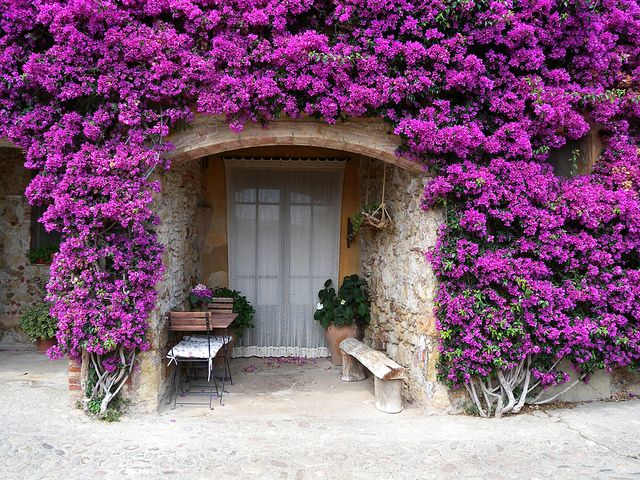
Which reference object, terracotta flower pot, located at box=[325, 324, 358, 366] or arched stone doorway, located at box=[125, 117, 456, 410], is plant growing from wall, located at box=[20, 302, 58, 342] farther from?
terracotta flower pot, located at box=[325, 324, 358, 366]

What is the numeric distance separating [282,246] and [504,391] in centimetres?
324

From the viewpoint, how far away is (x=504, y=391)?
4.55 metres

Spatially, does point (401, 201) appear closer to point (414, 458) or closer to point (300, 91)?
point (300, 91)

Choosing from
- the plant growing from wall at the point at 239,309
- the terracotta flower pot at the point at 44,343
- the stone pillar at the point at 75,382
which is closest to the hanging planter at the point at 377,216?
the plant growing from wall at the point at 239,309

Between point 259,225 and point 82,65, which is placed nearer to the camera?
point 82,65

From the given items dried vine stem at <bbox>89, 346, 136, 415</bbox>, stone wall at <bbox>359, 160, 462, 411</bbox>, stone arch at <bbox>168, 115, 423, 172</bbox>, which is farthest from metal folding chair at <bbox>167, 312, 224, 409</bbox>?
stone wall at <bbox>359, 160, 462, 411</bbox>

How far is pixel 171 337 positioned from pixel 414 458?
8.23 feet

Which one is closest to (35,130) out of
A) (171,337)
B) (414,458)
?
(171,337)

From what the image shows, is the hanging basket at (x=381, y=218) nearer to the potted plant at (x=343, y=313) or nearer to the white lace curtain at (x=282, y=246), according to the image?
the potted plant at (x=343, y=313)

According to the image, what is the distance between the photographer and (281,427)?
13.8 ft

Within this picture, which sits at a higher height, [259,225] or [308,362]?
[259,225]

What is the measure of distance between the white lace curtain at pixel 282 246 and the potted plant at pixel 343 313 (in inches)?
15.1

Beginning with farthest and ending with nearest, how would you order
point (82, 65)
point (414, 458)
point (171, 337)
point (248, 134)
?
point (171, 337) → point (248, 134) → point (82, 65) → point (414, 458)

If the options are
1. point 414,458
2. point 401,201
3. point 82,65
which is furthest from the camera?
point 401,201
